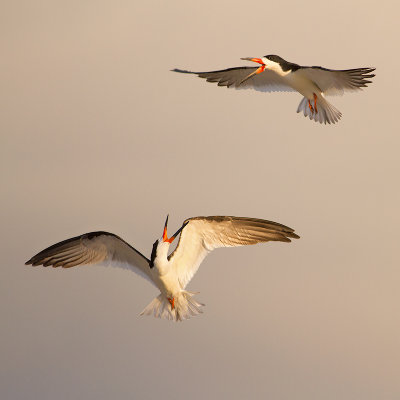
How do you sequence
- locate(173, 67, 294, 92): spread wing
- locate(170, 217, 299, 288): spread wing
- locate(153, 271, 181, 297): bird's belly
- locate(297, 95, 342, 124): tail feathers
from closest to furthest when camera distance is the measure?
locate(170, 217, 299, 288): spread wing
locate(153, 271, 181, 297): bird's belly
locate(297, 95, 342, 124): tail feathers
locate(173, 67, 294, 92): spread wing

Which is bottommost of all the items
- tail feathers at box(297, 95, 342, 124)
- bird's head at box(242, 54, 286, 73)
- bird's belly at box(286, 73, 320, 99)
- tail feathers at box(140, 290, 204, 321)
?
tail feathers at box(140, 290, 204, 321)

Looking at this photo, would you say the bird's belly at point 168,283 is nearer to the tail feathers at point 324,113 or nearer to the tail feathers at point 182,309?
the tail feathers at point 182,309

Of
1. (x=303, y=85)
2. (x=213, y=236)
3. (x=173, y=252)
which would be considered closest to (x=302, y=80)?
(x=303, y=85)

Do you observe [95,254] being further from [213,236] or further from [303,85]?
[303,85]

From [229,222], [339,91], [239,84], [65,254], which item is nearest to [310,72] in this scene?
[339,91]

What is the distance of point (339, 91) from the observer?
1877 centimetres

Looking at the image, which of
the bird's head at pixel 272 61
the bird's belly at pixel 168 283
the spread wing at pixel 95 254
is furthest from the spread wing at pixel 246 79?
the bird's belly at pixel 168 283

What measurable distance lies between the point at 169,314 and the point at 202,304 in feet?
1.86

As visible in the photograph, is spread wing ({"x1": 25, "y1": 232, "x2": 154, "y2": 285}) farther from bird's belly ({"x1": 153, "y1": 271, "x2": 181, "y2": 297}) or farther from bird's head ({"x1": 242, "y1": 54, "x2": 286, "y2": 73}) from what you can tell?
bird's head ({"x1": 242, "y1": 54, "x2": 286, "y2": 73})

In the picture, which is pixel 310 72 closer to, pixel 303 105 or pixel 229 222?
pixel 303 105

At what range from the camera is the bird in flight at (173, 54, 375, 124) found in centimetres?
1841

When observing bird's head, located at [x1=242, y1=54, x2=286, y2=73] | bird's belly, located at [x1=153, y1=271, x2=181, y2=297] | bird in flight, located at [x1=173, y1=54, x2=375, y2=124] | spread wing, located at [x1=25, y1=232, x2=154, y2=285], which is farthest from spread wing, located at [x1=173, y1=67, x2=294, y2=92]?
bird's belly, located at [x1=153, y1=271, x2=181, y2=297]

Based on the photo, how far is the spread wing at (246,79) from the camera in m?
19.9

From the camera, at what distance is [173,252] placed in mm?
14977
